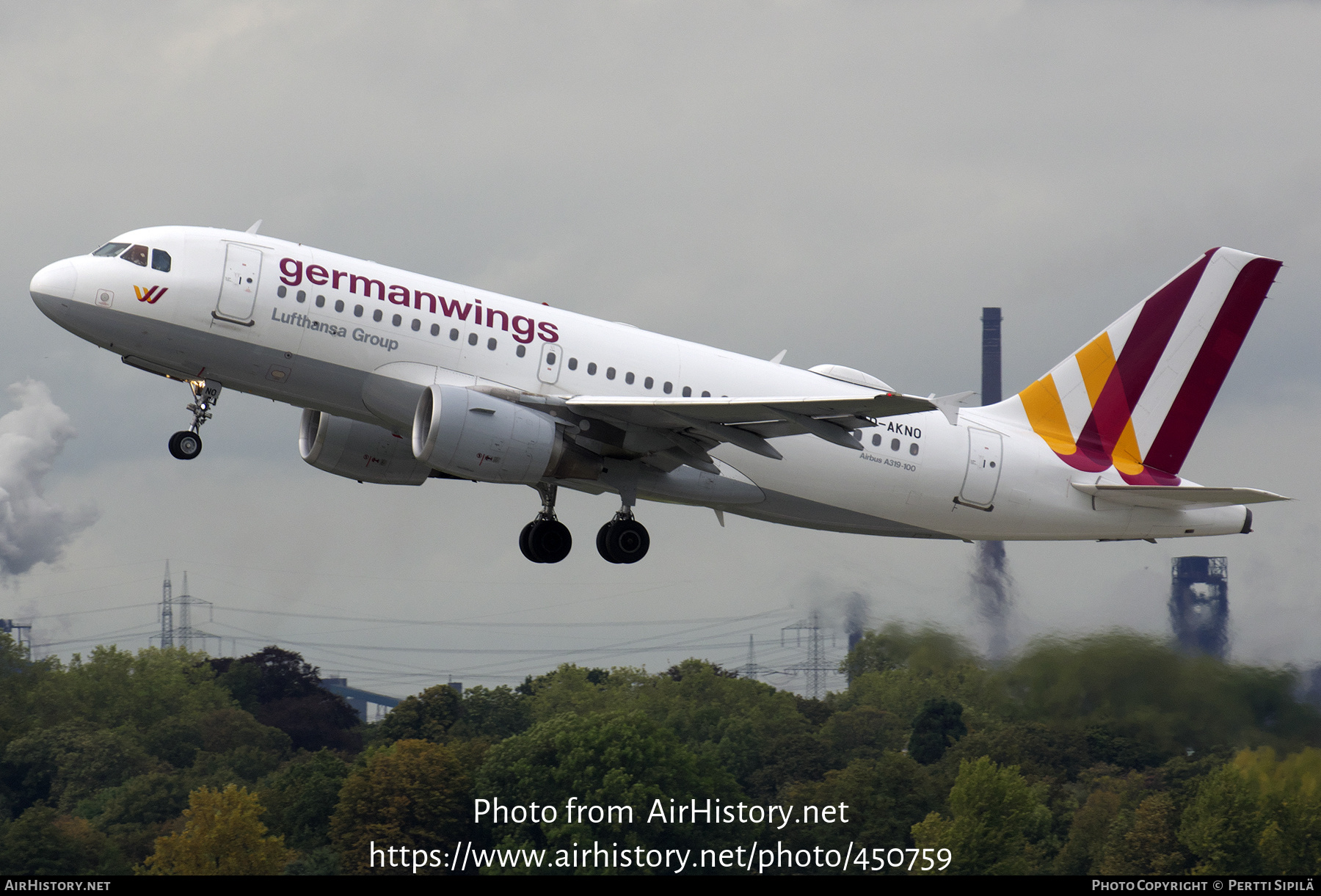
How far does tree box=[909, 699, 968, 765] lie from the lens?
57.4 metres

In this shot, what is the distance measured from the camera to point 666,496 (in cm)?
3020

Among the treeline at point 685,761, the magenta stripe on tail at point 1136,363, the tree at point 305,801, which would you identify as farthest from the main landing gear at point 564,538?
the tree at point 305,801

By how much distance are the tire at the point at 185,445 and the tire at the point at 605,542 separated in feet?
26.9

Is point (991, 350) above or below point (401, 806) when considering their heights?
above

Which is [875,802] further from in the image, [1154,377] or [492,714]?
[1154,377]

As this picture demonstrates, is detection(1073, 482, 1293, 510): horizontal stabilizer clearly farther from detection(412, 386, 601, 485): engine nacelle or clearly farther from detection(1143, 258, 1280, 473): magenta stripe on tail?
detection(412, 386, 601, 485): engine nacelle

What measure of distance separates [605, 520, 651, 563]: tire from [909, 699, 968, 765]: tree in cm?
2419

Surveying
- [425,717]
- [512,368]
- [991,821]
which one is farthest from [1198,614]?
[425,717]

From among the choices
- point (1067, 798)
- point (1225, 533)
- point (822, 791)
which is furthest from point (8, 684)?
point (1225, 533)

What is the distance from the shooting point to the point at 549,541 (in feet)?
104

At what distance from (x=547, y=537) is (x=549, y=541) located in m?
0.09

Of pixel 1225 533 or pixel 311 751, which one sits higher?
pixel 1225 533
